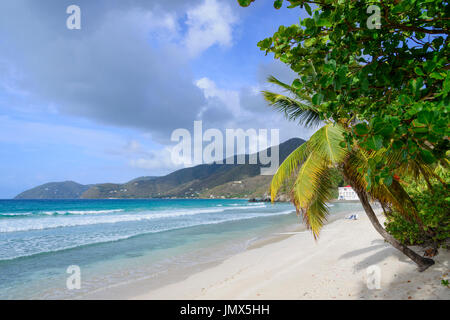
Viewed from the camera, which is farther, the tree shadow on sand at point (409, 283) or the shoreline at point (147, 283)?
the shoreline at point (147, 283)

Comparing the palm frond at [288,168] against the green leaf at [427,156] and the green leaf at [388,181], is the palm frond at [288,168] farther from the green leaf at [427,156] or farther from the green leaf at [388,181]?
the green leaf at [427,156]

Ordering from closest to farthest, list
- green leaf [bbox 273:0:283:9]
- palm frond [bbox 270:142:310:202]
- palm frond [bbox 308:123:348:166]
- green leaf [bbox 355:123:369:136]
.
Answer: green leaf [bbox 355:123:369:136]
green leaf [bbox 273:0:283:9]
palm frond [bbox 308:123:348:166]
palm frond [bbox 270:142:310:202]

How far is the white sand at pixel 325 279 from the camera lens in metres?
5.01

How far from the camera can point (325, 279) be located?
624cm

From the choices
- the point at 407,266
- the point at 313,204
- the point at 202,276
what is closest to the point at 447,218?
the point at 407,266

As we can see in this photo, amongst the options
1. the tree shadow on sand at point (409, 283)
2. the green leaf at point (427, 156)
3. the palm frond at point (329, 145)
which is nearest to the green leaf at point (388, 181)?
the green leaf at point (427, 156)

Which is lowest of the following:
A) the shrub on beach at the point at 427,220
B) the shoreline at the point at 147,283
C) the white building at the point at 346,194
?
the white building at the point at 346,194

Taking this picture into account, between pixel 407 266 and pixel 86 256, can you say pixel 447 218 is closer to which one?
pixel 407 266

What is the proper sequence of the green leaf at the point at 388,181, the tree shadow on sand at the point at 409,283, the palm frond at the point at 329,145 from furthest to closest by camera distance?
the palm frond at the point at 329,145, the tree shadow on sand at the point at 409,283, the green leaf at the point at 388,181

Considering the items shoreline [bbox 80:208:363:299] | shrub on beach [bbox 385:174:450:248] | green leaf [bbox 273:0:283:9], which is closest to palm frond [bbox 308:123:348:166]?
shrub on beach [bbox 385:174:450:248]

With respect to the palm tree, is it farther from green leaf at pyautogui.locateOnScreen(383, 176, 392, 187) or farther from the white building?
the white building

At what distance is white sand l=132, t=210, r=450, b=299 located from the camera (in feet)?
16.4

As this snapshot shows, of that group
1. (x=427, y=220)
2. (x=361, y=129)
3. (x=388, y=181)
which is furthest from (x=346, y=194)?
(x=361, y=129)
